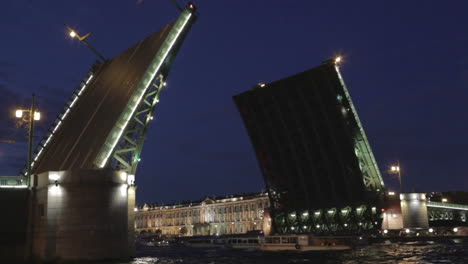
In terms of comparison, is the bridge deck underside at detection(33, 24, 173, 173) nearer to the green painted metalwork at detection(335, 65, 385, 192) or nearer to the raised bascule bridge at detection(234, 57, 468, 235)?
the raised bascule bridge at detection(234, 57, 468, 235)

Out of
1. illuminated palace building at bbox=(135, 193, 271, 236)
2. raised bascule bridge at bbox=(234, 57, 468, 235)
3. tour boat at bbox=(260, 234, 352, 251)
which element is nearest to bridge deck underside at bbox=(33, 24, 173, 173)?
raised bascule bridge at bbox=(234, 57, 468, 235)

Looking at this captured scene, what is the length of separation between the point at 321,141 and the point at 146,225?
4314 inches

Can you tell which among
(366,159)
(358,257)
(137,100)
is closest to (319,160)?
(366,159)

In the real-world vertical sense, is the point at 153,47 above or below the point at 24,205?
above

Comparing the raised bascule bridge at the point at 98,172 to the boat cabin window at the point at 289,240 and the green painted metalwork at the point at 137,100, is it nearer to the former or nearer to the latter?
the green painted metalwork at the point at 137,100

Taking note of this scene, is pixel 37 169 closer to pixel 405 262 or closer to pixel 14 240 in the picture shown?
pixel 14 240

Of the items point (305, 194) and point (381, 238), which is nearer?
point (381, 238)

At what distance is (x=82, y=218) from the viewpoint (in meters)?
26.1

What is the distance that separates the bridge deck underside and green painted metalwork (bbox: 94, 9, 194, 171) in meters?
0.31

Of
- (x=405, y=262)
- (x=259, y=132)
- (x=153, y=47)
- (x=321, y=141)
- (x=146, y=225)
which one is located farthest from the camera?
(x=146, y=225)

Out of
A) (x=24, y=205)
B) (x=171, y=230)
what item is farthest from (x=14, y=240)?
(x=171, y=230)

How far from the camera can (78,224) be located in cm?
2602

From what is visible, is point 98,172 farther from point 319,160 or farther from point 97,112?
point 319,160

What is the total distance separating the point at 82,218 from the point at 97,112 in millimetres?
8215
